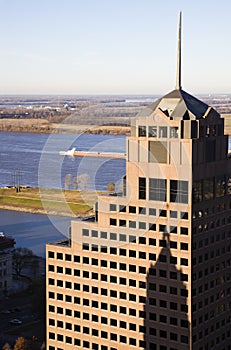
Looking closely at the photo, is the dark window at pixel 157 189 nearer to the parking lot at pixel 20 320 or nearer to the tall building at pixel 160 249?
the tall building at pixel 160 249

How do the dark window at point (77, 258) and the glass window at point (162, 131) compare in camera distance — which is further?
the dark window at point (77, 258)

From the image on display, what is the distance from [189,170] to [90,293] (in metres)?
2.77

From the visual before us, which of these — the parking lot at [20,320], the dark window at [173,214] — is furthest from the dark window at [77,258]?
the parking lot at [20,320]

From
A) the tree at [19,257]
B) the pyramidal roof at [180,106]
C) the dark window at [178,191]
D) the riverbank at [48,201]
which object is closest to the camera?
the dark window at [178,191]

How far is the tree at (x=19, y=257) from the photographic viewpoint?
2017cm

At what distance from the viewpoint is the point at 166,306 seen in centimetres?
1045

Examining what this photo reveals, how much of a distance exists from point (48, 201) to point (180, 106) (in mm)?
22245

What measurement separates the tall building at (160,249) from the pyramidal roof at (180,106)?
0.02 metres

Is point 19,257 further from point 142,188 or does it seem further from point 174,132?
point 174,132

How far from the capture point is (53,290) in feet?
37.8

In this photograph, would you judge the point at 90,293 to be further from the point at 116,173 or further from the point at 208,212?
the point at 116,173

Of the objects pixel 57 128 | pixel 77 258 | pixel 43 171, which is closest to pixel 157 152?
pixel 77 258

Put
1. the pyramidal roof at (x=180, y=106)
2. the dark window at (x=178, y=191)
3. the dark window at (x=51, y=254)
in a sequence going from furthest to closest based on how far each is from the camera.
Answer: the dark window at (x=51, y=254) → the pyramidal roof at (x=180, y=106) → the dark window at (x=178, y=191)

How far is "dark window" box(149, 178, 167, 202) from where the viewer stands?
10375 millimetres
